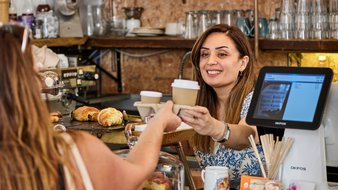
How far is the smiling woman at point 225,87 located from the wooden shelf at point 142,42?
2223 millimetres

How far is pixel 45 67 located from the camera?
4980mm

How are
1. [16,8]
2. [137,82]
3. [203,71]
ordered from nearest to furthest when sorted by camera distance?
[203,71] < [16,8] < [137,82]

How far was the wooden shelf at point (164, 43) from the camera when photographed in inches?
202

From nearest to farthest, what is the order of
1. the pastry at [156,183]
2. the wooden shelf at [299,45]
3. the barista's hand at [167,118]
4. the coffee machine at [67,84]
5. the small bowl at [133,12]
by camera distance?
the barista's hand at [167,118] → the pastry at [156,183] → the coffee machine at [67,84] → the wooden shelf at [299,45] → the small bowl at [133,12]

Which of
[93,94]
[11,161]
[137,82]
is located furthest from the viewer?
[137,82]

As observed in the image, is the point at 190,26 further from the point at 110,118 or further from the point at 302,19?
the point at 110,118

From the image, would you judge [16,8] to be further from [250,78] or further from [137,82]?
[250,78]

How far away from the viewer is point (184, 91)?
95.9 inches

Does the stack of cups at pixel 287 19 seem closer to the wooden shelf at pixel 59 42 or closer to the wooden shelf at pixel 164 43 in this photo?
the wooden shelf at pixel 164 43

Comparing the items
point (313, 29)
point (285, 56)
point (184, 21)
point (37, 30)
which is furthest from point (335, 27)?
point (37, 30)

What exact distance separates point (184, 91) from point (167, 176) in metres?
0.30

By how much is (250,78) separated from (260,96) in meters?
0.95

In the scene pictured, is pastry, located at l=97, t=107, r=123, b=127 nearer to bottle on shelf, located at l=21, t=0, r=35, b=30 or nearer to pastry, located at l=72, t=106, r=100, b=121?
pastry, located at l=72, t=106, r=100, b=121

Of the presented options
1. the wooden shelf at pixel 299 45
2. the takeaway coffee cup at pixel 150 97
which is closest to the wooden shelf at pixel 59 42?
the wooden shelf at pixel 299 45
